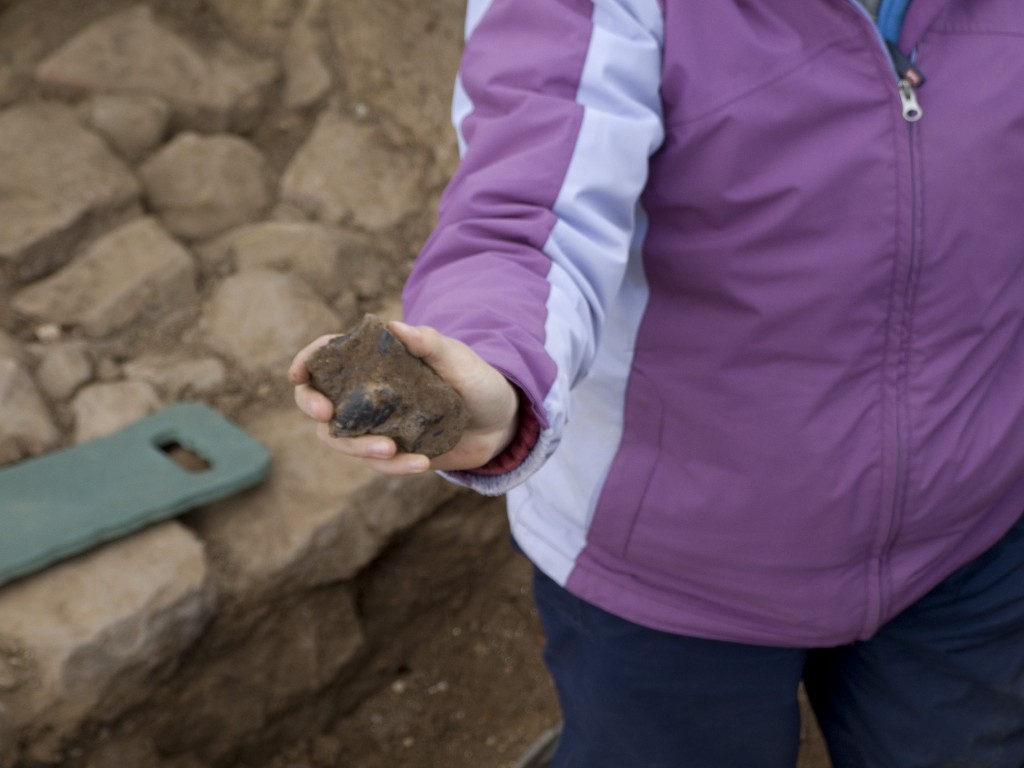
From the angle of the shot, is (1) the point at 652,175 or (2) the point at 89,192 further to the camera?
(2) the point at 89,192

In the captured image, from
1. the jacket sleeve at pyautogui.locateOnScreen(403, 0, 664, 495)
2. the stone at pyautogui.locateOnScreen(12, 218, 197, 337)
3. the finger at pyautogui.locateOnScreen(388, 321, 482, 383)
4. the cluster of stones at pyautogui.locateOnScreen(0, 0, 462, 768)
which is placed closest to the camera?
the finger at pyautogui.locateOnScreen(388, 321, 482, 383)

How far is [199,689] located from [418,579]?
0.56 m

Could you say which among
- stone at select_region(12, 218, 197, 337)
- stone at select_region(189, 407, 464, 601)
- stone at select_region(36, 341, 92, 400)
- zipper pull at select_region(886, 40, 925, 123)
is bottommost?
stone at select_region(189, 407, 464, 601)

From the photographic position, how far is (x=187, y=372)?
2447mm

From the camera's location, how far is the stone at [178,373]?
7.93 ft

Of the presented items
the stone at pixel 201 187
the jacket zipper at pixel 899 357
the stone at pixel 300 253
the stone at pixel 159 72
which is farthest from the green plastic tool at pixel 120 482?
the jacket zipper at pixel 899 357

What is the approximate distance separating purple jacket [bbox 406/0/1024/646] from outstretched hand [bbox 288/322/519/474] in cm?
2

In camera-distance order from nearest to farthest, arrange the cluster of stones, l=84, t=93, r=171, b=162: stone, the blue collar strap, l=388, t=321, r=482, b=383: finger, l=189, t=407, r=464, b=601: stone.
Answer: l=388, t=321, r=482, b=383: finger < the blue collar strap < the cluster of stones < l=189, t=407, r=464, b=601: stone < l=84, t=93, r=171, b=162: stone

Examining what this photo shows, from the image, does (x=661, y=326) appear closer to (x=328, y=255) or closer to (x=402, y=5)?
(x=328, y=255)

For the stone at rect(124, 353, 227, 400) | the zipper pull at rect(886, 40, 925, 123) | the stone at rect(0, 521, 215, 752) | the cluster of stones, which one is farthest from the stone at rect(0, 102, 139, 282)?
the zipper pull at rect(886, 40, 925, 123)

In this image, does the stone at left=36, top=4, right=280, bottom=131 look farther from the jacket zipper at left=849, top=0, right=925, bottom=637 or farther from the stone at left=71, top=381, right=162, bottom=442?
the jacket zipper at left=849, top=0, right=925, bottom=637

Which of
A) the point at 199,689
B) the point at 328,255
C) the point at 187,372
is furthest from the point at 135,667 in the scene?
Answer: the point at 328,255

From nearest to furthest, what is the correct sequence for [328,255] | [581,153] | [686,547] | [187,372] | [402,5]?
1. [581,153]
2. [686,547]
3. [187,372]
4. [328,255]
5. [402,5]

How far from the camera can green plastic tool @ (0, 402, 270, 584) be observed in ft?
6.54
